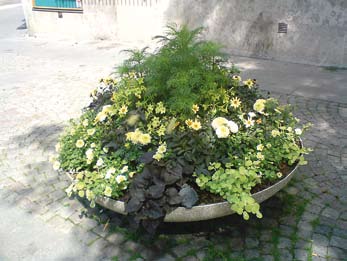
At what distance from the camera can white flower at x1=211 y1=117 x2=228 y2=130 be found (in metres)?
3.06

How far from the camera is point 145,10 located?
32.2 feet

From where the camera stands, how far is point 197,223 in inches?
127

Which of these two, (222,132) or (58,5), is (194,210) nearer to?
(222,132)

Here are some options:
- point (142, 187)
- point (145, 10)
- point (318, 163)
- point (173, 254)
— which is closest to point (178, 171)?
point (142, 187)

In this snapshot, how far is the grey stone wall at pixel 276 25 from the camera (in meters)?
7.30

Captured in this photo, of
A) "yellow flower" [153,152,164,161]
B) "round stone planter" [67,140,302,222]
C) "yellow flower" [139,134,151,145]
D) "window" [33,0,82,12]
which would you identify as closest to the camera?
"round stone planter" [67,140,302,222]

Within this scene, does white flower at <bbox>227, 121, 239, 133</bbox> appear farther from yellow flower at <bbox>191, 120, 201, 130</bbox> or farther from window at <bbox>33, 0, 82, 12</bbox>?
window at <bbox>33, 0, 82, 12</bbox>

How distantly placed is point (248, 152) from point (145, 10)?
7.59 metres

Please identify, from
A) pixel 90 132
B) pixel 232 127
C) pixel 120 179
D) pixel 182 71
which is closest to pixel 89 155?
pixel 90 132

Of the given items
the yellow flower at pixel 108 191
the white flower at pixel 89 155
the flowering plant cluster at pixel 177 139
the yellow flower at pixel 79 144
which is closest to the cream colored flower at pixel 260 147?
the flowering plant cluster at pixel 177 139

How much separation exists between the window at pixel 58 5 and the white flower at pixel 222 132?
9.23 metres

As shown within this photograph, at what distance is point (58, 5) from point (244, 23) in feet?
→ 19.7

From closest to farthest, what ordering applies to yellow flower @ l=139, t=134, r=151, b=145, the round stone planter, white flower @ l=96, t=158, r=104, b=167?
1. the round stone planter
2. yellow flower @ l=139, t=134, r=151, b=145
3. white flower @ l=96, t=158, r=104, b=167

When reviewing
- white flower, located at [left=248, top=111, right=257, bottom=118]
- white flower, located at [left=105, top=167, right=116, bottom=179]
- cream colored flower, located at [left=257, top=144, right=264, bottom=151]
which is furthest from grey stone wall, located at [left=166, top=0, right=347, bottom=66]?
white flower, located at [left=105, top=167, right=116, bottom=179]
